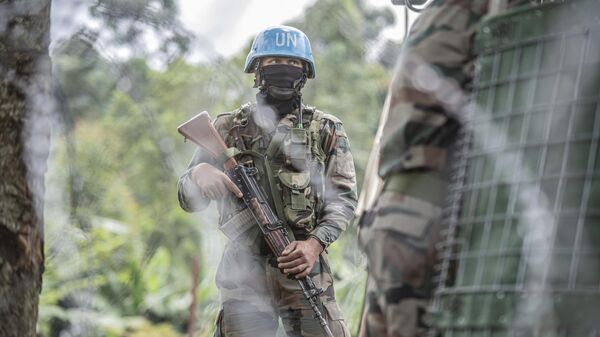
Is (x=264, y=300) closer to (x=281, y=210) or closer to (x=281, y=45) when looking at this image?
(x=281, y=210)

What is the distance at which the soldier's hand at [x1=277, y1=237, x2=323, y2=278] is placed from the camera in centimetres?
483

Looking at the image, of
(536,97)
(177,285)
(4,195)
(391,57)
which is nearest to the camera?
(536,97)

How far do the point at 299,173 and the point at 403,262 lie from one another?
2129 mm

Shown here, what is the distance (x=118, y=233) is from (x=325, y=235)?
47.4 feet

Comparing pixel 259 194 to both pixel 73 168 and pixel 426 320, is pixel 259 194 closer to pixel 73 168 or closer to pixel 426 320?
pixel 73 168

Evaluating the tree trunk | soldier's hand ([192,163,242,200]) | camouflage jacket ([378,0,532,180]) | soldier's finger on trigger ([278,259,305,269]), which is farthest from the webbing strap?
camouflage jacket ([378,0,532,180])

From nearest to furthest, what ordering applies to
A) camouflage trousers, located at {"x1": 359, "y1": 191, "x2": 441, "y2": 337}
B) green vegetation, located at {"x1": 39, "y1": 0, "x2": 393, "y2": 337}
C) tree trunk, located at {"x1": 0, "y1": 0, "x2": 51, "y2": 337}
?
camouflage trousers, located at {"x1": 359, "y1": 191, "x2": 441, "y2": 337}, tree trunk, located at {"x1": 0, "y1": 0, "x2": 51, "y2": 337}, green vegetation, located at {"x1": 39, "y1": 0, "x2": 393, "y2": 337}

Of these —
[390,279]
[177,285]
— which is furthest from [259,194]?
[177,285]

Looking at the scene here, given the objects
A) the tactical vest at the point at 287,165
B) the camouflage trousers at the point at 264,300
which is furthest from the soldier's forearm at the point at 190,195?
the camouflage trousers at the point at 264,300

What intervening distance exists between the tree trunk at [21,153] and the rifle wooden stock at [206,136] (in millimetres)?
648

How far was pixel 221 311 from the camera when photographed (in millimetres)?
4984

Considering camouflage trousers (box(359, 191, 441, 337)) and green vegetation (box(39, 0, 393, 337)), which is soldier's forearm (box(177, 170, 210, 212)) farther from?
green vegetation (box(39, 0, 393, 337))

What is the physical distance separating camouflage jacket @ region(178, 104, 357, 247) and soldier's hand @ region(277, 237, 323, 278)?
96 mm

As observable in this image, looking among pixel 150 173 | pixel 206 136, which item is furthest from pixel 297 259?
pixel 150 173
